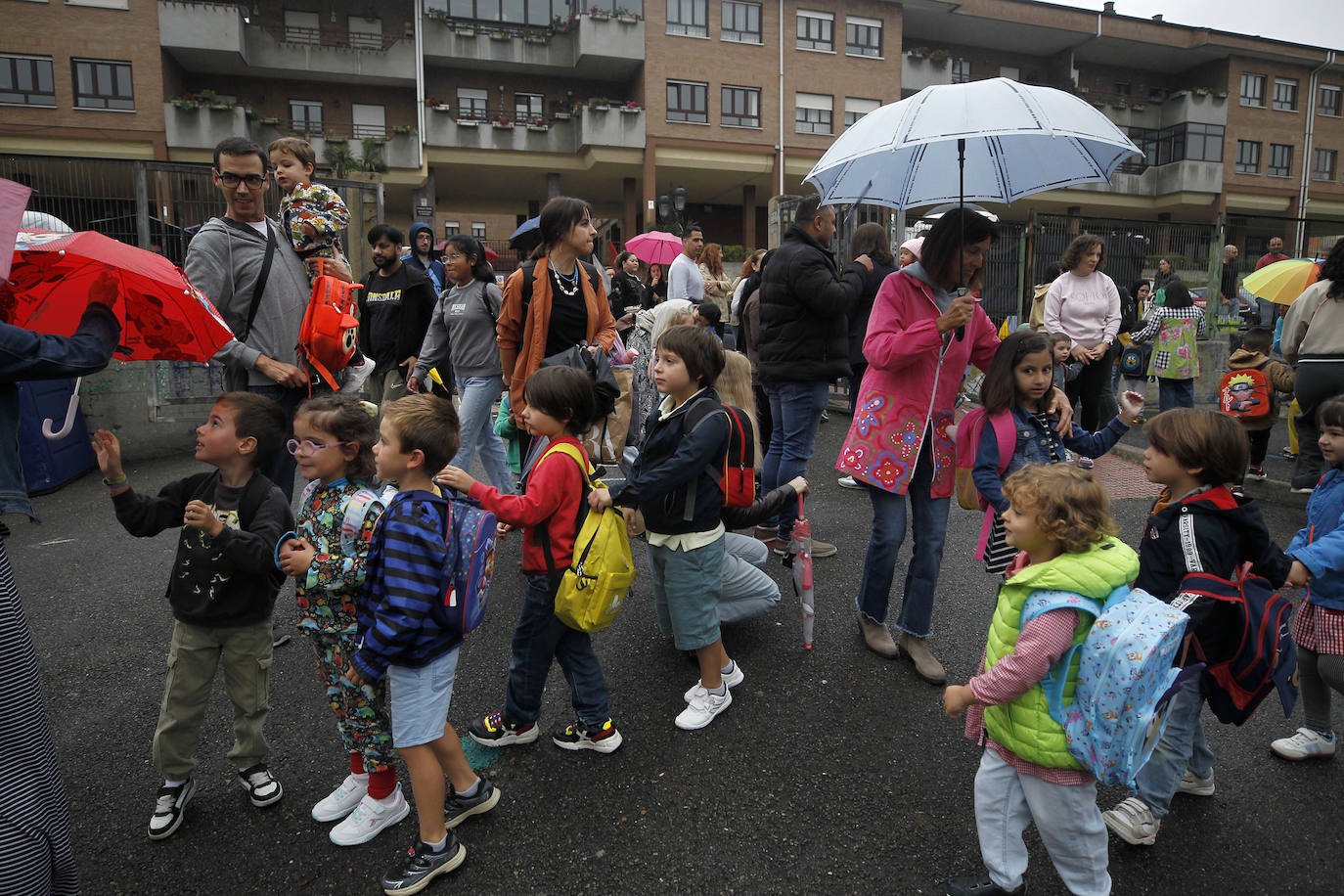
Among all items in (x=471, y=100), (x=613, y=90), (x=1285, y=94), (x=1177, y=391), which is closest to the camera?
(x=1177, y=391)

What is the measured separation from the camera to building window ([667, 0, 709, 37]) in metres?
30.5

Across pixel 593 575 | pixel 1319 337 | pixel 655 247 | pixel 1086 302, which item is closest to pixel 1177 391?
pixel 1086 302

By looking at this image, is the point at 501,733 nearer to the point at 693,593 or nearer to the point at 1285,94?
the point at 693,593

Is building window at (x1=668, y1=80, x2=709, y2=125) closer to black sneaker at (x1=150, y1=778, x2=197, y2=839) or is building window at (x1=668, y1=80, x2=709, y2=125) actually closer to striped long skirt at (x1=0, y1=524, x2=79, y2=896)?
black sneaker at (x1=150, y1=778, x2=197, y2=839)

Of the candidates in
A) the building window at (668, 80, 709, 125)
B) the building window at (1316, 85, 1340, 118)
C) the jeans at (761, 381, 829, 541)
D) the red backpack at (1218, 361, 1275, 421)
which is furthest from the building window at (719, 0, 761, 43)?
the jeans at (761, 381, 829, 541)

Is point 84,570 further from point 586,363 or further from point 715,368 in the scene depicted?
point 715,368

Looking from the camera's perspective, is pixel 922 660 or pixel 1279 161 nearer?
pixel 922 660

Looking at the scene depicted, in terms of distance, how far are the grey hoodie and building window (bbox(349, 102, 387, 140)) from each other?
30.7 metres

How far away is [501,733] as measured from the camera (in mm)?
3039

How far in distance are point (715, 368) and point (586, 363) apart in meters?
1.07

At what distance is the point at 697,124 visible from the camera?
3067 cm

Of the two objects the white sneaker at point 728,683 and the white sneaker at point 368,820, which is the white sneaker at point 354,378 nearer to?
the white sneaker at point 368,820

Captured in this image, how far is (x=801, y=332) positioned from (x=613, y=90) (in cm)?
3148

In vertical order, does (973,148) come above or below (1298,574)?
above
